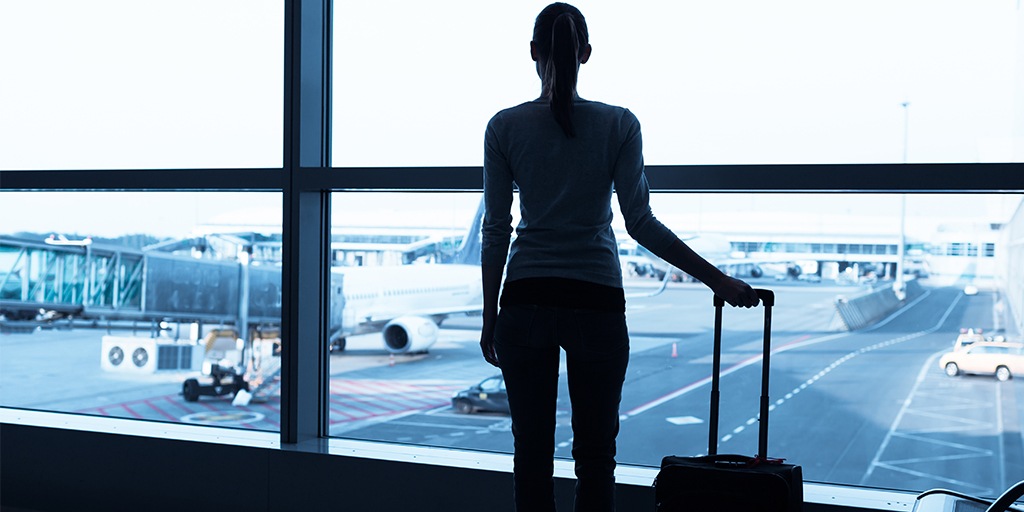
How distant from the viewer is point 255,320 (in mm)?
21000

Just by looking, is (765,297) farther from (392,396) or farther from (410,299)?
(392,396)

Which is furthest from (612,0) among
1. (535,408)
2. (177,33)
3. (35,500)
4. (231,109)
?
(177,33)

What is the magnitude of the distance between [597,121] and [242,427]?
5.00ft

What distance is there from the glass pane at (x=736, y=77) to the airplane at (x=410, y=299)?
44.6 ft

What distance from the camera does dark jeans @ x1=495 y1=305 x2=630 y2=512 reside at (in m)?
0.95

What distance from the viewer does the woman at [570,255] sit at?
95 cm

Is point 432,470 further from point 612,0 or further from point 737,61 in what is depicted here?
point 737,61

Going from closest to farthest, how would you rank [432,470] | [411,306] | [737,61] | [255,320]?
[432,470] → [737,61] → [411,306] → [255,320]

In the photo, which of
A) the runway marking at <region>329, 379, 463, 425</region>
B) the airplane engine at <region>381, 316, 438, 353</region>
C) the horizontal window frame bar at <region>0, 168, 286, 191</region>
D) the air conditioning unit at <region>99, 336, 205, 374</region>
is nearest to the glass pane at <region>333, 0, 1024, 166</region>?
the horizontal window frame bar at <region>0, 168, 286, 191</region>

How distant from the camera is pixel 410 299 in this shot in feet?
58.6

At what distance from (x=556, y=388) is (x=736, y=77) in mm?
2173

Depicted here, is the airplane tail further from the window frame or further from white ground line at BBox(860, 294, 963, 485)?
white ground line at BBox(860, 294, 963, 485)

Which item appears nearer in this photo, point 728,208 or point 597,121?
point 597,121

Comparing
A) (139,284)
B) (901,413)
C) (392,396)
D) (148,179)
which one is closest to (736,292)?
(148,179)
